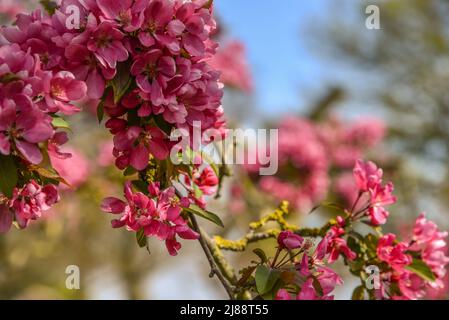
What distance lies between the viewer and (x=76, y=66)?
1.03 metres

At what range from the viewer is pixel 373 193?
1.41m

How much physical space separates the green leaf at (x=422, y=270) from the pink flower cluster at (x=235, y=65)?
3.77 meters

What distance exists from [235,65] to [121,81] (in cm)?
434

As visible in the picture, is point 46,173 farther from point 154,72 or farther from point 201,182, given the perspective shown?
point 201,182

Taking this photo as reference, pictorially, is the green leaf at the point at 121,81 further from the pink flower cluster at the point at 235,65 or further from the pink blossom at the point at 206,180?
the pink flower cluster at the point at 235,65

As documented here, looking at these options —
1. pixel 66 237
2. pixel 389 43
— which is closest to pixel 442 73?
pixel 389 43

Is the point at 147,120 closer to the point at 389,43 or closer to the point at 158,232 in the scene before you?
the point at 158,232

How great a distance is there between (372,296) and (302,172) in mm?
2703

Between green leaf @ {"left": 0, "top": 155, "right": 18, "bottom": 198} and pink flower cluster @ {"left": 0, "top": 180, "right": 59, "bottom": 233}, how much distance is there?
0.39ft

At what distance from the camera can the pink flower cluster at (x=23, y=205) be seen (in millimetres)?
1050

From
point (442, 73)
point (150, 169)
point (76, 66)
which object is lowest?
point (150, 169)

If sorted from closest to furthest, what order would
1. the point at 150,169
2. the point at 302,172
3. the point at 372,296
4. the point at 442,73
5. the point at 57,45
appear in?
1. the point at 57,45
2. the point at 150,169
3. the point at 372,296
4. the point at 302,172
5. the point at 442,73

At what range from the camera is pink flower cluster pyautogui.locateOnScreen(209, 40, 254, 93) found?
5.16 meters

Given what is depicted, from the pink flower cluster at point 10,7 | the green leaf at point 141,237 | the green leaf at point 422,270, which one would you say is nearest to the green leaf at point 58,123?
the green leaf at point 141,237
